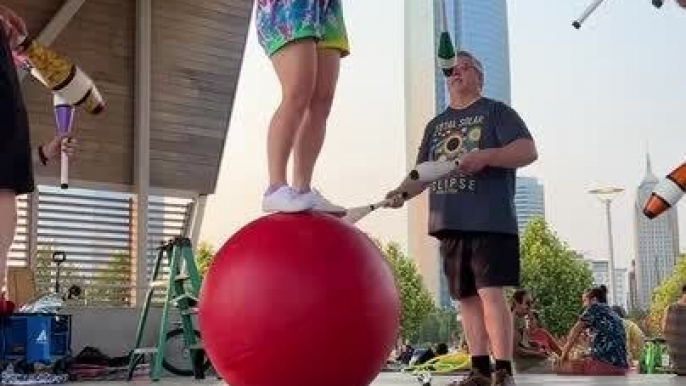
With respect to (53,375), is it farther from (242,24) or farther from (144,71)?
(242,24)

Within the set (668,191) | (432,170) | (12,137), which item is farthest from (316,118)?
(668,191)

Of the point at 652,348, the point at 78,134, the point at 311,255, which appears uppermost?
the point at 78,134

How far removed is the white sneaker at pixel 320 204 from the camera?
3.15m

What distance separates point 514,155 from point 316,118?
89cm

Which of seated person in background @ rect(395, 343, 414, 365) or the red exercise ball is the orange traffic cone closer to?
the red exercise ball

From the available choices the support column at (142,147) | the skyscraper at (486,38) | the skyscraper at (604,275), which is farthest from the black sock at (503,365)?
the skyscraper at (604,275)

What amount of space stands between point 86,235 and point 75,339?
17.1 ft

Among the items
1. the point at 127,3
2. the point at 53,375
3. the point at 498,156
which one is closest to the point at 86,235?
the point at 127,3

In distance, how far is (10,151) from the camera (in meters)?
3.05

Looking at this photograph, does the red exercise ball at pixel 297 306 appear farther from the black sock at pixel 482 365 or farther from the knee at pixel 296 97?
the black sock at pixel 482 365

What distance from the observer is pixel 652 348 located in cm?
1153

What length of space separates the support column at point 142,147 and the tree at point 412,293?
26.0m

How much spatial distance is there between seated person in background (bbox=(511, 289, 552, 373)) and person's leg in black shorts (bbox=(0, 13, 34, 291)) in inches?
256

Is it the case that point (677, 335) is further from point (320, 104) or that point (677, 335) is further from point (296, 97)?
point (296, 97)
